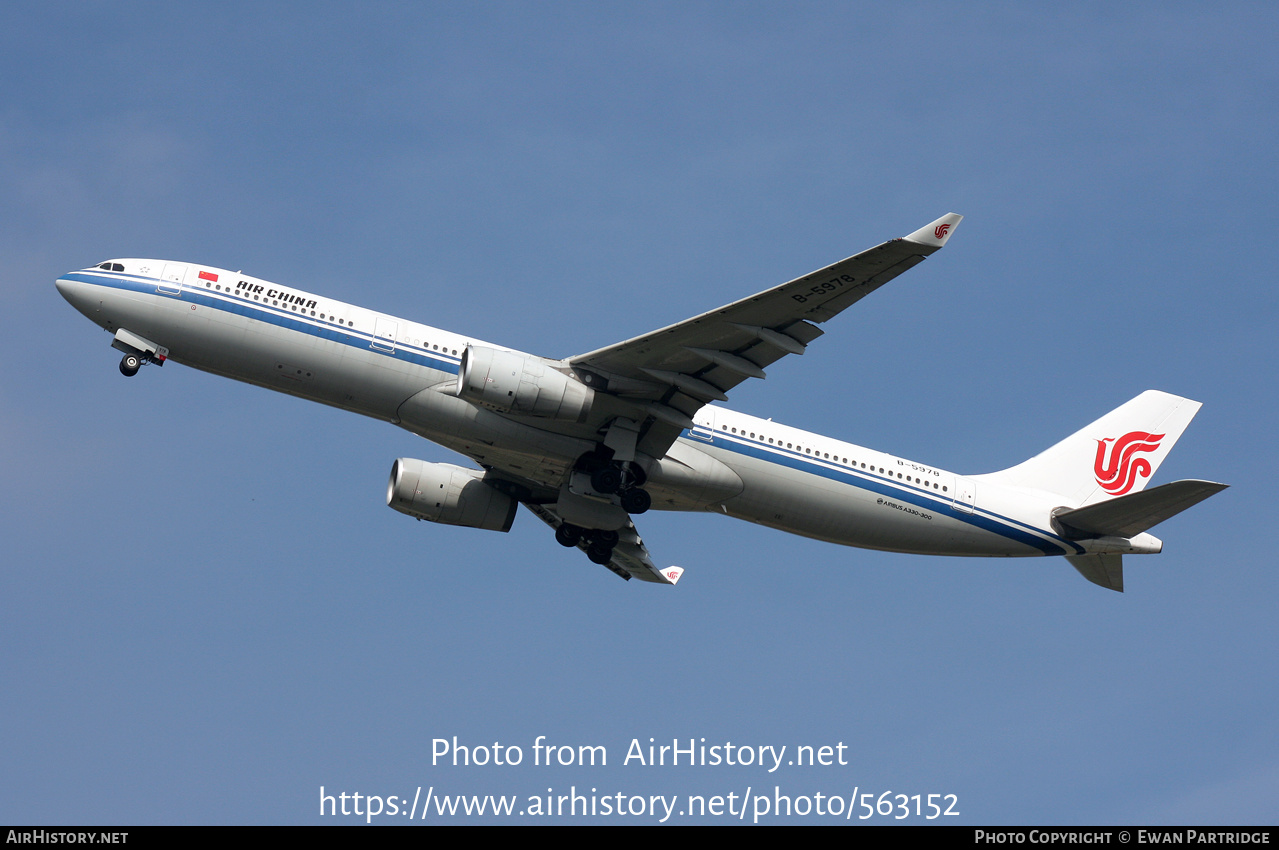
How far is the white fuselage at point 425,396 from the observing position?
31.1 m

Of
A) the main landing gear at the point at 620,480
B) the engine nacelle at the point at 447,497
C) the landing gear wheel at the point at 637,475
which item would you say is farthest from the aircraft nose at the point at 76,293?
the landing gear wheel at the point at 637,475

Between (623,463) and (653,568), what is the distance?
30.8ft

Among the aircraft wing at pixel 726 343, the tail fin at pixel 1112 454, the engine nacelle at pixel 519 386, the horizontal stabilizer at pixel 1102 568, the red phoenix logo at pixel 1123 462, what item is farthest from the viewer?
the red phoenix logo at pixel 1123 462

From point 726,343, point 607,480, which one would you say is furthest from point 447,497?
point 726,343

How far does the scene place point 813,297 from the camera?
2869 centimetres

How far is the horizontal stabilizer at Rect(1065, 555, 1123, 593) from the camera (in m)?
36.9

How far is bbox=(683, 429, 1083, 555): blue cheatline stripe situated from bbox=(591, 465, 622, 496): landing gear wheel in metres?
2.42

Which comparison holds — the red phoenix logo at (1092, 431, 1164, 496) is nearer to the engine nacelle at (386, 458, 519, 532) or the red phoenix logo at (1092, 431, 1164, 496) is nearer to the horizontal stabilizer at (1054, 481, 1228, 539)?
the horizontal stabilizer at (1054, 481, 1228, 539)

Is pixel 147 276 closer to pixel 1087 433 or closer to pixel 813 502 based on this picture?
pixel 813 502

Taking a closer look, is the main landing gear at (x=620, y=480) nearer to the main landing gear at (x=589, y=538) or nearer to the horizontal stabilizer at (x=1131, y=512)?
the main landing gear at (x=589, y=538)

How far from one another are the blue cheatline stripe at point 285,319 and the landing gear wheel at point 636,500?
5.93 metres

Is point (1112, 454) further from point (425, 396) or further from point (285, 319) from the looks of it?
point (285, 319)

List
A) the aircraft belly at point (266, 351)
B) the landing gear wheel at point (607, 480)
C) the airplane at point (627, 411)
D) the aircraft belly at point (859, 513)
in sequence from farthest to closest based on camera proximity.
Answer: the aircraft belly at point (859, 513), the landing gear wheel at point (607, 480), the aircraft belly at point (266, 351), the airplane at point (627, 411)

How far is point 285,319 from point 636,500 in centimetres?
1027
